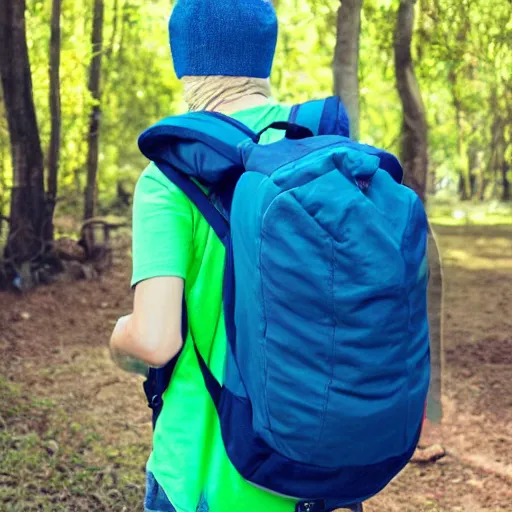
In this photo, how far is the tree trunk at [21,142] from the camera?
8219 mm

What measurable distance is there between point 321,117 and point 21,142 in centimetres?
729

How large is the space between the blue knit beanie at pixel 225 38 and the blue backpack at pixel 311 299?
16 centimetres

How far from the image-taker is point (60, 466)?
4461 mm

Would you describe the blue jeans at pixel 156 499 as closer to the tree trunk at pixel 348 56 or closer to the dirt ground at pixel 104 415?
the dirt ground at pixel 104 415

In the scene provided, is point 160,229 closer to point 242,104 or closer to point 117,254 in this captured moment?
point 242,104

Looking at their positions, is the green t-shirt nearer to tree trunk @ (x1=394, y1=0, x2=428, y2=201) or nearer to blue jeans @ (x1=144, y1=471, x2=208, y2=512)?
blue jeans @ (x1=144, y1=471, x2=208, y2=512)

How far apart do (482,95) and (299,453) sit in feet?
60.5

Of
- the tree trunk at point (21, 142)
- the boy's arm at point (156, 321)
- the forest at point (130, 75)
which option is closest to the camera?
the boy's arm at point (156, 321)

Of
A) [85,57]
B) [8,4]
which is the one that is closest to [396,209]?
[8,4]

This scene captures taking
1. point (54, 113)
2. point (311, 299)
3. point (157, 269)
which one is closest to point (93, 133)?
point (54, 113)

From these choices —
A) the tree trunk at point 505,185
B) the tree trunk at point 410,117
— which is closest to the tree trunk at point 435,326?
the tree trunk at point 410,117

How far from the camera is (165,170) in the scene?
1548mm

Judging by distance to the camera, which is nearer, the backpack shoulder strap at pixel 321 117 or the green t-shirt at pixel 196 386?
the green t-shirt at pixel 196 386

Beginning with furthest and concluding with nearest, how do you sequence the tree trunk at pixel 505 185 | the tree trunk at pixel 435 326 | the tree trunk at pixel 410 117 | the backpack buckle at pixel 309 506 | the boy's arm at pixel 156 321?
the tree trunk at pixel 505 185
the tree trunk at pixel 410 117
the tree trunk at pixel 435 326
the backpack buckle at pixel 309 506
the boy's arm at pixel 156 321
